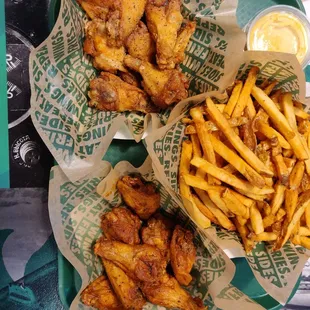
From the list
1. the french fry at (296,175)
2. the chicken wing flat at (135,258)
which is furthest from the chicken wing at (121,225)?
the french fry at (296,175)

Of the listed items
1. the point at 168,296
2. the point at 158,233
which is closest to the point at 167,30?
the point at 158,233

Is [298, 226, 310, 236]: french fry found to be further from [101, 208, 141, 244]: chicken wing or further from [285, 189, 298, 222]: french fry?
[101, 208, 141, 244]: chicken wing

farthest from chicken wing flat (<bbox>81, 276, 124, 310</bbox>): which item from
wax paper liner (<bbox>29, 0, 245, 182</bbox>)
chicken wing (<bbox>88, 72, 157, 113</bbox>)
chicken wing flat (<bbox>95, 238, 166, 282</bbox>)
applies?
chicken wing (<bbox>88, 72, 157, 113</bbox>)

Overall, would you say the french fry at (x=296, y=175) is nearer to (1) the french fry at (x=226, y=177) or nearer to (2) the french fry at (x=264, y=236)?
(1) the french fry at (x=226, y=177)

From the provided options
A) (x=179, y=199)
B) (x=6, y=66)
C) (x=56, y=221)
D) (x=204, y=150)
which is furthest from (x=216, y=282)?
(x=6, y=66)

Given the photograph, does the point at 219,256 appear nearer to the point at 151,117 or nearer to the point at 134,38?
the point at 151,117
